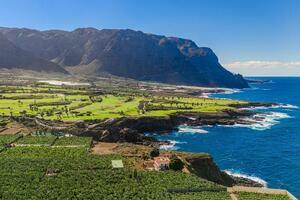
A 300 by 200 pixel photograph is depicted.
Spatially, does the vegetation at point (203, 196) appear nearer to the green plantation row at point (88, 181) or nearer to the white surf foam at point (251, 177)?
the green plantation row at point (88, 181)

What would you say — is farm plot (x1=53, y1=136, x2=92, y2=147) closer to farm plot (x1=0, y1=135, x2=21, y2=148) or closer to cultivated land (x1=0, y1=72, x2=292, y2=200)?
cultivated land (x1=0, y1=72, x2=292, y2=200)

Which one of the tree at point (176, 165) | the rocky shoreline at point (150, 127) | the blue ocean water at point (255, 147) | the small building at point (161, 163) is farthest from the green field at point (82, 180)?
the blue ocean water at point (255, 147)

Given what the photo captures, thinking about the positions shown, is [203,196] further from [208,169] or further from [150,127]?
[150,127]

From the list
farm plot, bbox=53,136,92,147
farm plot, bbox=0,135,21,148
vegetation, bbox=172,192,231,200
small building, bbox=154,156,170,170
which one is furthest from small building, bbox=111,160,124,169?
farm plot, bbox=0,135,21,148

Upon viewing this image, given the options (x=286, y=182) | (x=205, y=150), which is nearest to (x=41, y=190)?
(x=286, y=182)

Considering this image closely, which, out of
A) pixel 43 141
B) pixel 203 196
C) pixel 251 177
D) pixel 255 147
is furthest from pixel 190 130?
pixel 203 196
